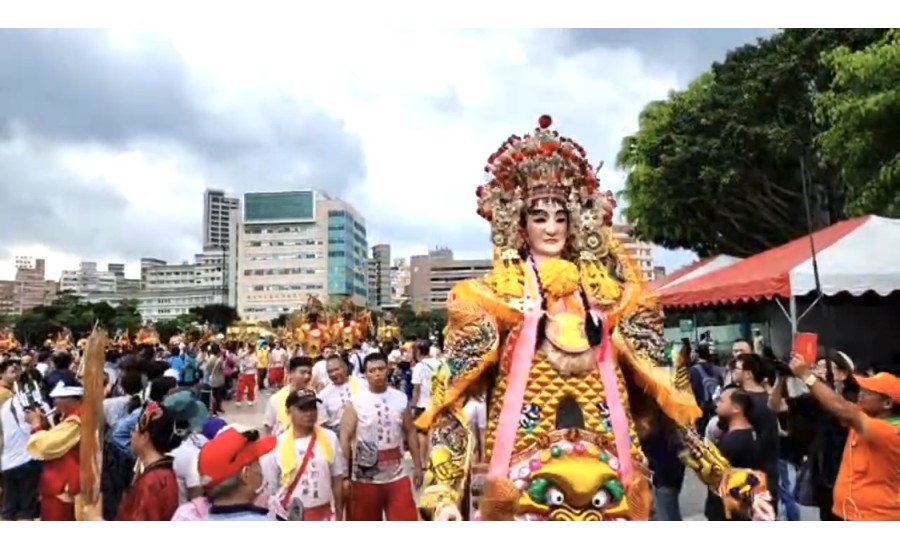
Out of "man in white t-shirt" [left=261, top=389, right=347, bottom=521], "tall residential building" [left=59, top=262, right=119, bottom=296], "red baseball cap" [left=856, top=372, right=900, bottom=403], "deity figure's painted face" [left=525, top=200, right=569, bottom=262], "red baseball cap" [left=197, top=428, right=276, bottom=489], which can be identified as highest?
"tall residential building" [left=59, top=262, right=119, bottom=296]

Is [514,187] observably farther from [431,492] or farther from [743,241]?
[743,241]

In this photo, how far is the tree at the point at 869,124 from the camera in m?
9.91

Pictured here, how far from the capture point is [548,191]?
3057mm

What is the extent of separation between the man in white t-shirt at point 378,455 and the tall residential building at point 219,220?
75.7 m

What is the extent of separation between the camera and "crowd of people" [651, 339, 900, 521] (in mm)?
3748

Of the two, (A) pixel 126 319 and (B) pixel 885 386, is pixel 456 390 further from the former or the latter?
(A) pixel 126 319

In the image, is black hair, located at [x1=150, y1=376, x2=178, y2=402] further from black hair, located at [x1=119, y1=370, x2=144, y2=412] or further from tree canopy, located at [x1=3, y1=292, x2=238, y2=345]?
tree canopy, located at [x1=3, y1=292, x2=238, y2=345]

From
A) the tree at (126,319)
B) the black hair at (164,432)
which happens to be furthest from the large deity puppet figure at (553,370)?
the tree at (126,319)

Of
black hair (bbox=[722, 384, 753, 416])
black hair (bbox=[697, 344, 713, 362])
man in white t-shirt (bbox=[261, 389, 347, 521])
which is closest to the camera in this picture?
man in white t-shirt (bbox=[261, 389, 347, 521])

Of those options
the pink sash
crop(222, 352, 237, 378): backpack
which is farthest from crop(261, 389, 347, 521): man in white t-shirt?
crop(222, 352, 237, 378): backpack

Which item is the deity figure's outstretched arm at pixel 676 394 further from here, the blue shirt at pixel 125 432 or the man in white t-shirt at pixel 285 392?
the blue shirt at pixel 125 432

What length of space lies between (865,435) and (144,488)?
304cm

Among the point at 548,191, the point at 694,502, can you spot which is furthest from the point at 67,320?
the point at 548,191

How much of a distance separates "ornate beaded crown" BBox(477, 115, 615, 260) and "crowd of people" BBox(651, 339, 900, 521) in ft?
1.83
